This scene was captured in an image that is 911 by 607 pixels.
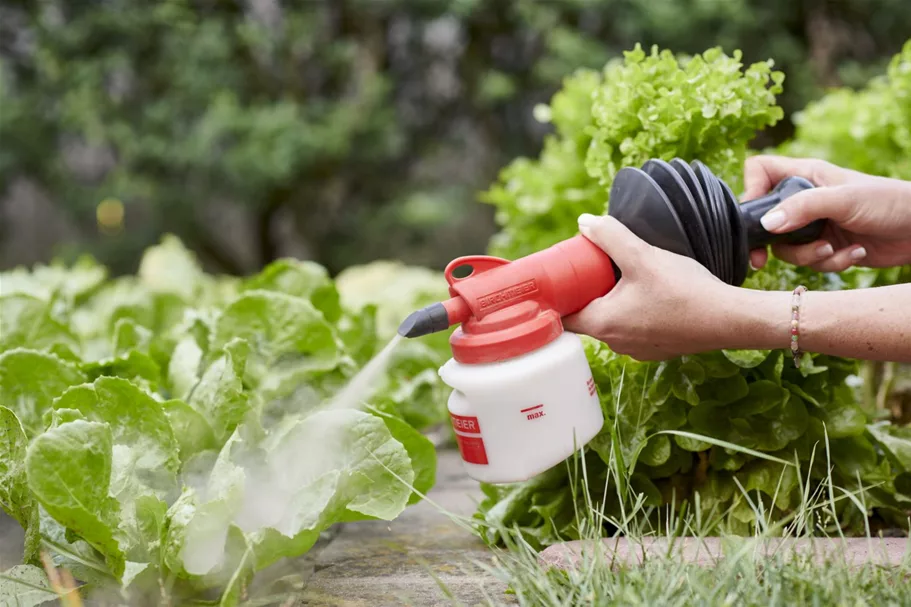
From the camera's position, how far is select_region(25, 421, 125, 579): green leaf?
3.55 feet

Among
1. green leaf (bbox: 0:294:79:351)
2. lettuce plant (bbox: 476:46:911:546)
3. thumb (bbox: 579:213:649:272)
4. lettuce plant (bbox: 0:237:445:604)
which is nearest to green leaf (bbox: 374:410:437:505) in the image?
lettuce plant (bbox: 0:237:445:604)

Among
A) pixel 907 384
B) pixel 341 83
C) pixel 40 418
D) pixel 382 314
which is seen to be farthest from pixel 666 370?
pixel 341 83

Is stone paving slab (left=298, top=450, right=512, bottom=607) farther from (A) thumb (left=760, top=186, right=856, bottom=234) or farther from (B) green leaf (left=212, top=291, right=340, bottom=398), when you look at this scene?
(A) thumb (left=760, top=186, right=856, bottom=234)

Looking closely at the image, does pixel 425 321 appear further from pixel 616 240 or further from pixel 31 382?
pixel 31 382

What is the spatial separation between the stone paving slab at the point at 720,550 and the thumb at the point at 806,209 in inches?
18.6

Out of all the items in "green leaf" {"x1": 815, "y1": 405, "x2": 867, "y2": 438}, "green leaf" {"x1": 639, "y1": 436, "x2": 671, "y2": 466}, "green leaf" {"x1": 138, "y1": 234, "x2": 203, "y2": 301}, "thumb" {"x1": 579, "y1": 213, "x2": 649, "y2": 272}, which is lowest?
"green leaf" {"x1": 138, "y1": 234, "x2": 203, "y2": 301}

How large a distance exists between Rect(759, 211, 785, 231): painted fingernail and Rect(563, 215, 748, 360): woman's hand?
0.17 meters

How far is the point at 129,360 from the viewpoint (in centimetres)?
162

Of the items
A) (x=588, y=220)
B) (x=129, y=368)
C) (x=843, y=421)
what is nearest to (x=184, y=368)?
(x=129, y=368)

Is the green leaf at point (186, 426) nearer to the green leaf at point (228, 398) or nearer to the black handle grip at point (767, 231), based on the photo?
the green leaf at point (228, 398)

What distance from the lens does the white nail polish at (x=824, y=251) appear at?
56.7 inches

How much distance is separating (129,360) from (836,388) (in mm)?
1279

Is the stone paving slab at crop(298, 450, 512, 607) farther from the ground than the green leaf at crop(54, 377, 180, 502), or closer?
closer

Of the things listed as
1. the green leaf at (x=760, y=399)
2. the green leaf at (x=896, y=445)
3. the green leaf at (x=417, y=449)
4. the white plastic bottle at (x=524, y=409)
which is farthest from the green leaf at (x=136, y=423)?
the green leaf at (x=896, y=445)
